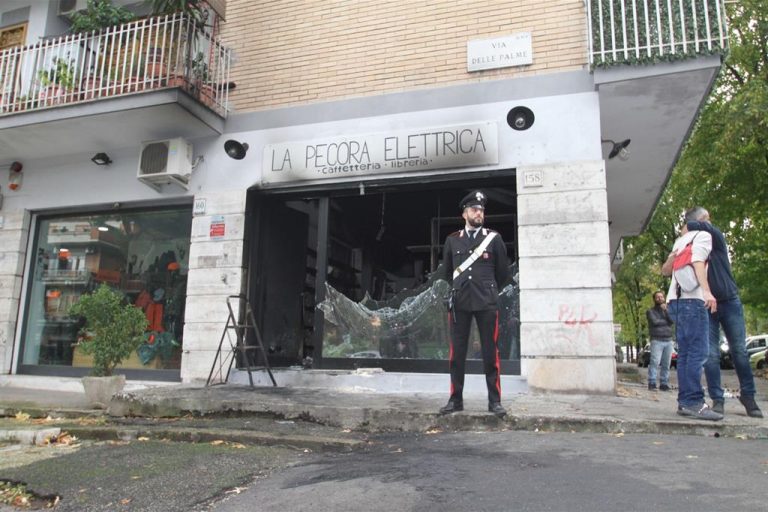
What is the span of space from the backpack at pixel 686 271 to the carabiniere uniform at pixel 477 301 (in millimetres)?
1555

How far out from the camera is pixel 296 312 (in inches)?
377

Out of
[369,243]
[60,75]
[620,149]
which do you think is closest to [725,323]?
[620,149]

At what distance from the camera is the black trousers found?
205 inches

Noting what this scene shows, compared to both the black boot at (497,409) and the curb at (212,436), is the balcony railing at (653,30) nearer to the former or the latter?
the black boot at (497,409)

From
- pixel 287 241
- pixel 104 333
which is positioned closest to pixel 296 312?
pixel 287 241

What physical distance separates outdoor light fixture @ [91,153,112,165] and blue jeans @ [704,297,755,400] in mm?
8844

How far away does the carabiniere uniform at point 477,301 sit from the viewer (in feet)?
17.4

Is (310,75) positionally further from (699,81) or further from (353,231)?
(699,81)

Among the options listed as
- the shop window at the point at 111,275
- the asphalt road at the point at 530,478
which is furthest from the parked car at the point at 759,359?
the shop window at the point at 111,275

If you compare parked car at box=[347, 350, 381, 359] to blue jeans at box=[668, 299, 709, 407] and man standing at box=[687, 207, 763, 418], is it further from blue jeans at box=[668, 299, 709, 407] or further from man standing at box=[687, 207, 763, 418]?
man standing at box=[687, 207, 763, 418]

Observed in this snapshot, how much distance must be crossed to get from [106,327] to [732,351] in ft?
21.9

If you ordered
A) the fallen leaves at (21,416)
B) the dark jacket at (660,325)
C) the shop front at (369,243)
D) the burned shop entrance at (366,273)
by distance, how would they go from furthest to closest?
1. the dark jacket at (660,325)
2. the burned shop entrance at (366,273)
3. the shop front at (369,243)
4. the fallen leaves at (21,416)

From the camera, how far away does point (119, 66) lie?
8977mm

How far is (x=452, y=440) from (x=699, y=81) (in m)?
5.28
